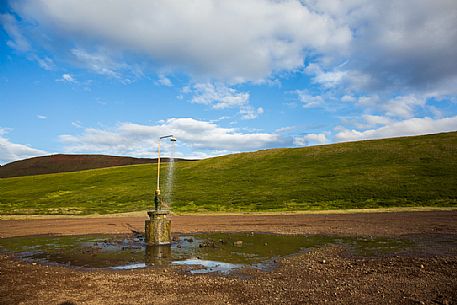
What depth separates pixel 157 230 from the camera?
21297 millimetres

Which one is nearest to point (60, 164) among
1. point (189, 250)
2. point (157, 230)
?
point (157, 230)

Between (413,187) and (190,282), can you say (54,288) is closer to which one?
(190,282)

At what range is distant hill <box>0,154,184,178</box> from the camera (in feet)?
414

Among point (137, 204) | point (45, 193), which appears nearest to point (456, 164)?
point (137, 204)

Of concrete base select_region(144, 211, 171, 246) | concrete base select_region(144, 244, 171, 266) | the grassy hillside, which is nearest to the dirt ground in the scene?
concrete base select_region(144, 244, 171, 266)

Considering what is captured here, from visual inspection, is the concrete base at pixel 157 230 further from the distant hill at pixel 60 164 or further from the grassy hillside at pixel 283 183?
the distant hill at pixel 60 164

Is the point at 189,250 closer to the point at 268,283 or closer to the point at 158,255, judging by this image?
the point at 158,255

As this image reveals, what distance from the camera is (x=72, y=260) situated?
1716 cm

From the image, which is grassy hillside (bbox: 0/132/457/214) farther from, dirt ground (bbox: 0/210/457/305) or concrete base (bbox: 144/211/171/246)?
dirt ground (bbox: 0/210/457/305)

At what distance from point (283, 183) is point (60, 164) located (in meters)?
101

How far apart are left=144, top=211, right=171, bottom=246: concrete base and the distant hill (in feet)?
340

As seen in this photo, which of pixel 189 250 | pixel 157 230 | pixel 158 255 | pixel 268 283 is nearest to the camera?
pixel 268 283

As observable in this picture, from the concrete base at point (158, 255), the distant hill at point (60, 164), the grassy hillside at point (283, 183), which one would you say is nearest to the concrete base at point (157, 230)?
the concrete base at point (158, 255)

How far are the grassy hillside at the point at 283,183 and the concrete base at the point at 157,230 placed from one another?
97.0 ft
